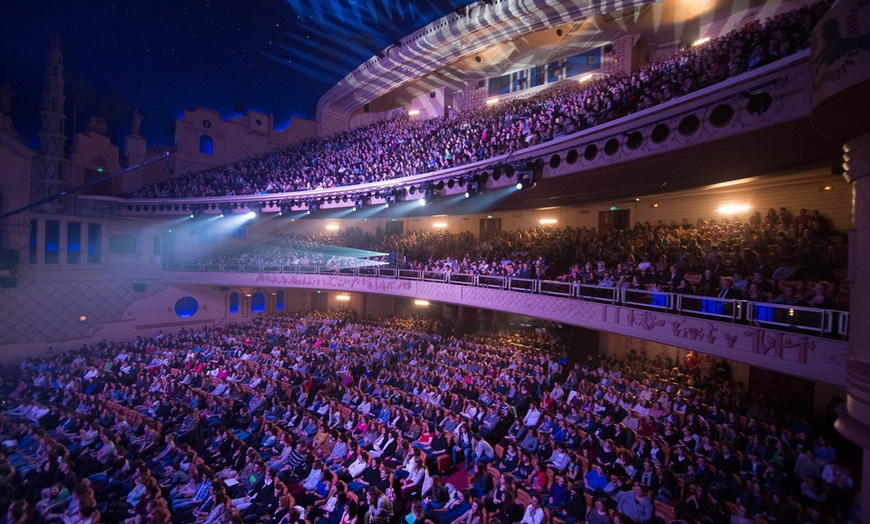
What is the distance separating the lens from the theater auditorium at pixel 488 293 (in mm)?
7121

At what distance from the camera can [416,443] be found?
401 inches

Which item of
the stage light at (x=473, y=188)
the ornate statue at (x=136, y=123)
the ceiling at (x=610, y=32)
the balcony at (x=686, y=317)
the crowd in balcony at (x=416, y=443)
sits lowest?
the crowd in balcony at (x=416, y=443)

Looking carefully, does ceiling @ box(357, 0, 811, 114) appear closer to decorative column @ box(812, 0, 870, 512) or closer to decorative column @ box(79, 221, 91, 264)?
decorative column @ box(812, 0, 870, 512)

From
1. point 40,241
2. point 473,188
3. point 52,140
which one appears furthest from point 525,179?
point 52,140

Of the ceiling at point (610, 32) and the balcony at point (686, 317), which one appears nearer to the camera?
the balcony at point (686, 317)

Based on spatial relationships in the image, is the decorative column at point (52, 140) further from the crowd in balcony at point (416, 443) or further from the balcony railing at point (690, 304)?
the balcony railing at point (690, 304)

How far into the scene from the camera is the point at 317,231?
29125 millimetres

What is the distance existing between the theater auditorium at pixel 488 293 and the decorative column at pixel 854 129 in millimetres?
32

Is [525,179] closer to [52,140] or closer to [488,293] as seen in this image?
[488,293]

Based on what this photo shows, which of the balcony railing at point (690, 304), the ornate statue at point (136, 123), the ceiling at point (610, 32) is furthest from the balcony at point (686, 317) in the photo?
the ornate statue at point (136, 123)

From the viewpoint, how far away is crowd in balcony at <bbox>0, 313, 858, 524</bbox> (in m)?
7.13

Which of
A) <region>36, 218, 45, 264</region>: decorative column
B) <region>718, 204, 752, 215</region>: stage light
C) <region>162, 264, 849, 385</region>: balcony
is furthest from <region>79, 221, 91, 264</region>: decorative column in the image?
<region>718, 204, 752, 215</region>: stage light

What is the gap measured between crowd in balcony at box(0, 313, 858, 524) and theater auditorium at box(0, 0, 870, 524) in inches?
2.7

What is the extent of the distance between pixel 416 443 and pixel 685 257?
296 inches
